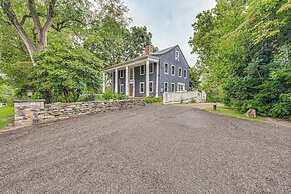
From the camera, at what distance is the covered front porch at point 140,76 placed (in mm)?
14313

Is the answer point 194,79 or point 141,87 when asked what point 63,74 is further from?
point 194,79

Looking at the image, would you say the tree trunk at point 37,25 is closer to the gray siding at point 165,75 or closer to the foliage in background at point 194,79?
the gray siding at point 165,75

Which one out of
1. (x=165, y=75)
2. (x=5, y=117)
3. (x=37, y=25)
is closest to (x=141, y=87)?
(x=165, y=75)

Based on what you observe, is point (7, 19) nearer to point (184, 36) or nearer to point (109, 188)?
point (109, 188)

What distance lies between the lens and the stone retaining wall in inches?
179

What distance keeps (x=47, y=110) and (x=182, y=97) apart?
11.0 m

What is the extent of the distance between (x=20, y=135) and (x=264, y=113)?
31.1 ft

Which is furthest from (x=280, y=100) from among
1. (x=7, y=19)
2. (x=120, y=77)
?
(x=120, y=77)

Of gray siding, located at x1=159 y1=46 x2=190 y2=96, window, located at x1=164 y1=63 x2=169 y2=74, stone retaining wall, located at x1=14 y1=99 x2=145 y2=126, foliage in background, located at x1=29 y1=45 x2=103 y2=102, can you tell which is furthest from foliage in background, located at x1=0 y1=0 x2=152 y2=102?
window, located at x1=164 y1=63 x2=169 y2=74

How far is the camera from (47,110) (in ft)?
16.9

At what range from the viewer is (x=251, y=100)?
20.8 ft

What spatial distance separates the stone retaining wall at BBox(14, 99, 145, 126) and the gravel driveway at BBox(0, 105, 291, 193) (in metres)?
0.79

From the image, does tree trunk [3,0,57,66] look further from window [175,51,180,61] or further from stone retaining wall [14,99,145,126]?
window [175,51,180,61]

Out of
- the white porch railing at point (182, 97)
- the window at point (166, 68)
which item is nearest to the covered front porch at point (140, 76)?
the window at point (166, 68)
